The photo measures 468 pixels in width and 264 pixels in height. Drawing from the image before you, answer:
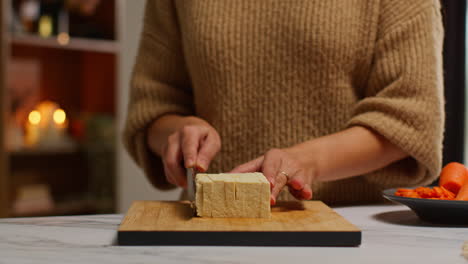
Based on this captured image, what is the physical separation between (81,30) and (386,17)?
203 cm

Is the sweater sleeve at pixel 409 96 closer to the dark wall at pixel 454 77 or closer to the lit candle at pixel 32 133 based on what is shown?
the dark wall at pixel 454 77

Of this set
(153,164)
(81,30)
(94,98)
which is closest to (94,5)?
(81,30)

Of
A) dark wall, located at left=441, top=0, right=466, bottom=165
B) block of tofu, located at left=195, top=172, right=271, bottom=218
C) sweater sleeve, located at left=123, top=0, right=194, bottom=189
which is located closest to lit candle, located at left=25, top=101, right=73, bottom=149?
sweater sleeve, located at left=123, top=0, right=194, bottom=189

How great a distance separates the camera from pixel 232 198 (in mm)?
769

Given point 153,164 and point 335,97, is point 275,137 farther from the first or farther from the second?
point 153,164

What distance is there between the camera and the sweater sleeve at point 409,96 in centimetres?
100

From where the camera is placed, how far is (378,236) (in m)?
0.73

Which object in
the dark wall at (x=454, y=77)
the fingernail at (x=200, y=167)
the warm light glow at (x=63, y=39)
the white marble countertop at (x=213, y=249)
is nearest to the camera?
the white marble countertop at (x=213, y=249)

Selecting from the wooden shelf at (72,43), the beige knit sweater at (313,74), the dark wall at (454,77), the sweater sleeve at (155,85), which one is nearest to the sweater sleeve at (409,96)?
the beige knit sweater at (313,74)

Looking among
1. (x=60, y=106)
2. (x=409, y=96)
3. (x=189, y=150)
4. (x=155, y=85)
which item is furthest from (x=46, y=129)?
(x=409, y=96)

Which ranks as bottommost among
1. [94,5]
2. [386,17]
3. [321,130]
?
[321,130]

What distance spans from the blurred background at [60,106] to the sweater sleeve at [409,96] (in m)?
1.62

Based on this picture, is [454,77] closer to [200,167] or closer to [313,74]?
[313,74]

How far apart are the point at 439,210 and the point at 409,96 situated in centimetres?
29
